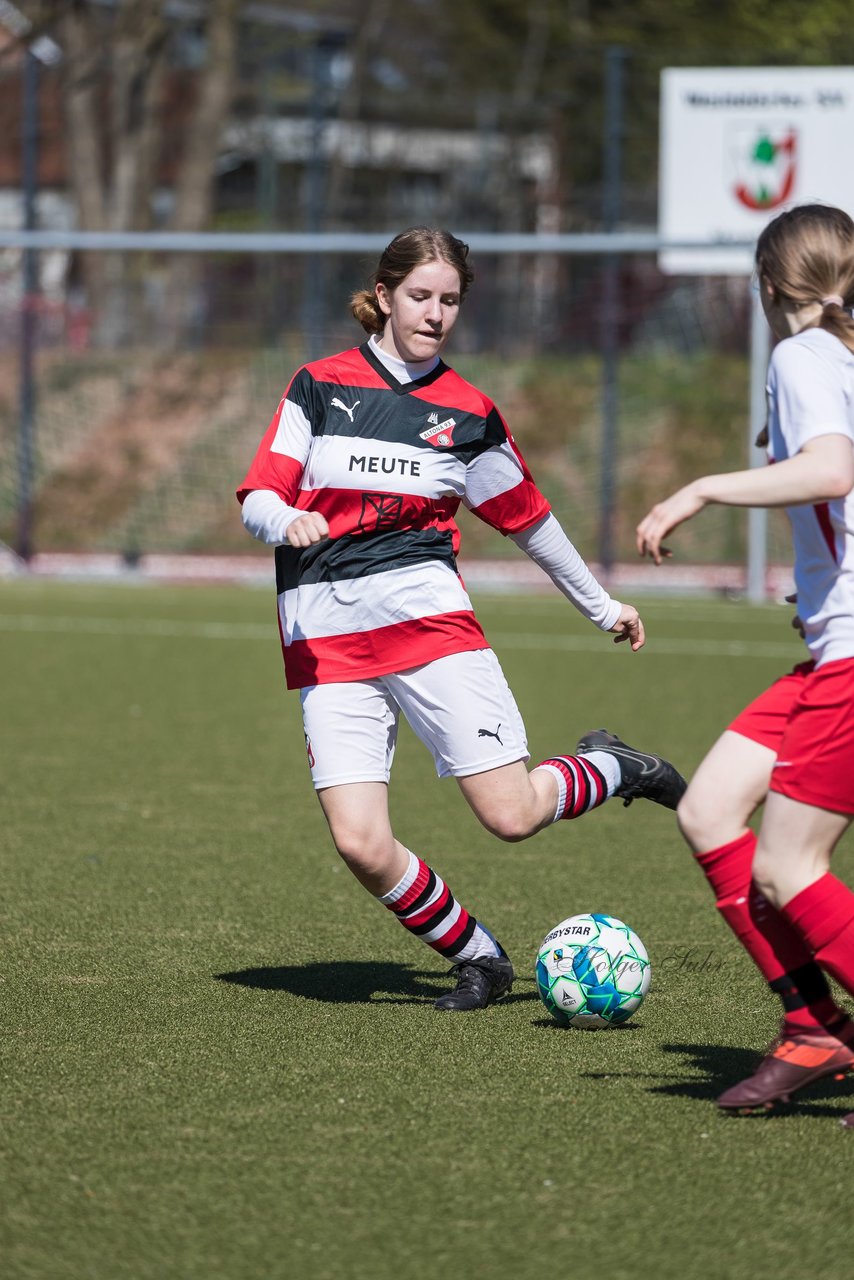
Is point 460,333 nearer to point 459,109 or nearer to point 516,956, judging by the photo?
point 459,109

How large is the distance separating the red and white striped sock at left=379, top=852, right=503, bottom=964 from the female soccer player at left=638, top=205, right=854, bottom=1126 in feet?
3.71

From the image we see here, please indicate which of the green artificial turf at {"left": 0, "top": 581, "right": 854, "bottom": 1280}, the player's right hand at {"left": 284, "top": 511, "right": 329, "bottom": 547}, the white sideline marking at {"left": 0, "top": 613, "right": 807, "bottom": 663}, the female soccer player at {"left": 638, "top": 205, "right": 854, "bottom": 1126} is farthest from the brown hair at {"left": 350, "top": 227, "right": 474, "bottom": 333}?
the white sideline marking at {"left": 0, "top": 613, "right": 807, "bottom": 663}

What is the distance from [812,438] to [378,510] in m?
1.43

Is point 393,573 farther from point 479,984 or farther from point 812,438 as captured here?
point 812,438

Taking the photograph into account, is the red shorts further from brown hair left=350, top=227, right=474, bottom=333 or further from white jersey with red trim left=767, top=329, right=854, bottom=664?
brown hair left=350, top=227, right=474, bottom=333

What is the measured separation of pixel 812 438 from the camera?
3.32m

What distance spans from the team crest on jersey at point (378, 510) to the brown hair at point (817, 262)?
1281 mm

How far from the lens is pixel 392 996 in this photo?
476 cm

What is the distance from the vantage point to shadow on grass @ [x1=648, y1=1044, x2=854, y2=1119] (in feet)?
12.5

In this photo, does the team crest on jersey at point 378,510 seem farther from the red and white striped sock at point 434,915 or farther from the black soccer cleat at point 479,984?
the black soccer cleat at point 479,984

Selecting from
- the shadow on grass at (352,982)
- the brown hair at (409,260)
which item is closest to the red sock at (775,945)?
the shadow on grass at (352,982)

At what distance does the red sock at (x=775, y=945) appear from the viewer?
3621 millimetres

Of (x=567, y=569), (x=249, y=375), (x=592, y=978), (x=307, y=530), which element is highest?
(x=249, y=375)

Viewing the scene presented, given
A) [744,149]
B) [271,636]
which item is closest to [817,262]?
[271,636]
